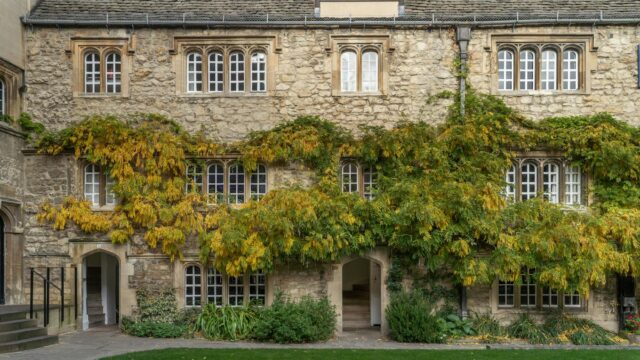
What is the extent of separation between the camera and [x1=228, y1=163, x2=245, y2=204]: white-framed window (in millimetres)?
15969

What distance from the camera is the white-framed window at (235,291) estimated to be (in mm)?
15711

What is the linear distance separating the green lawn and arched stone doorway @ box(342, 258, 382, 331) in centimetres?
359

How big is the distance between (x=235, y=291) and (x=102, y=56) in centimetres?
673

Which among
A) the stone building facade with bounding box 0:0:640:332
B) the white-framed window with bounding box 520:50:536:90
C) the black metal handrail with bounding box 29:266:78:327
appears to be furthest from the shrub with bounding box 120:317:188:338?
the white-framed window with bounding box 520:50:536:90

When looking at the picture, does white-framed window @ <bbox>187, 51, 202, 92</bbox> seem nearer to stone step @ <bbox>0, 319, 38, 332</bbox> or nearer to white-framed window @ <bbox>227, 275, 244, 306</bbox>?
white-framed window @ <bbox>227, 275, 244, 306</bbox>

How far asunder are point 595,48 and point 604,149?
8.67 ft

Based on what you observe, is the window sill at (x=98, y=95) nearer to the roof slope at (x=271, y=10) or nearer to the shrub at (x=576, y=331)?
the roof slope at (x=271, y=10)

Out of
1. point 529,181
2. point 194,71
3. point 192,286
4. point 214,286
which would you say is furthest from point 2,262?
point 529,181

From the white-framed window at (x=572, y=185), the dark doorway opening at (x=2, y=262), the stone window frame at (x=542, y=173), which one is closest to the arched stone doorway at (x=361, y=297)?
the stone window frame at (x=542, y=173)

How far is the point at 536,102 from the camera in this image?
1583cm

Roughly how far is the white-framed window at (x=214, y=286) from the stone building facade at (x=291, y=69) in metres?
0.05

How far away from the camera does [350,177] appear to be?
15961mm

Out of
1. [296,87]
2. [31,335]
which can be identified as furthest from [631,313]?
[31,335]

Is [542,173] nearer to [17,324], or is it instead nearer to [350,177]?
[350,177]
